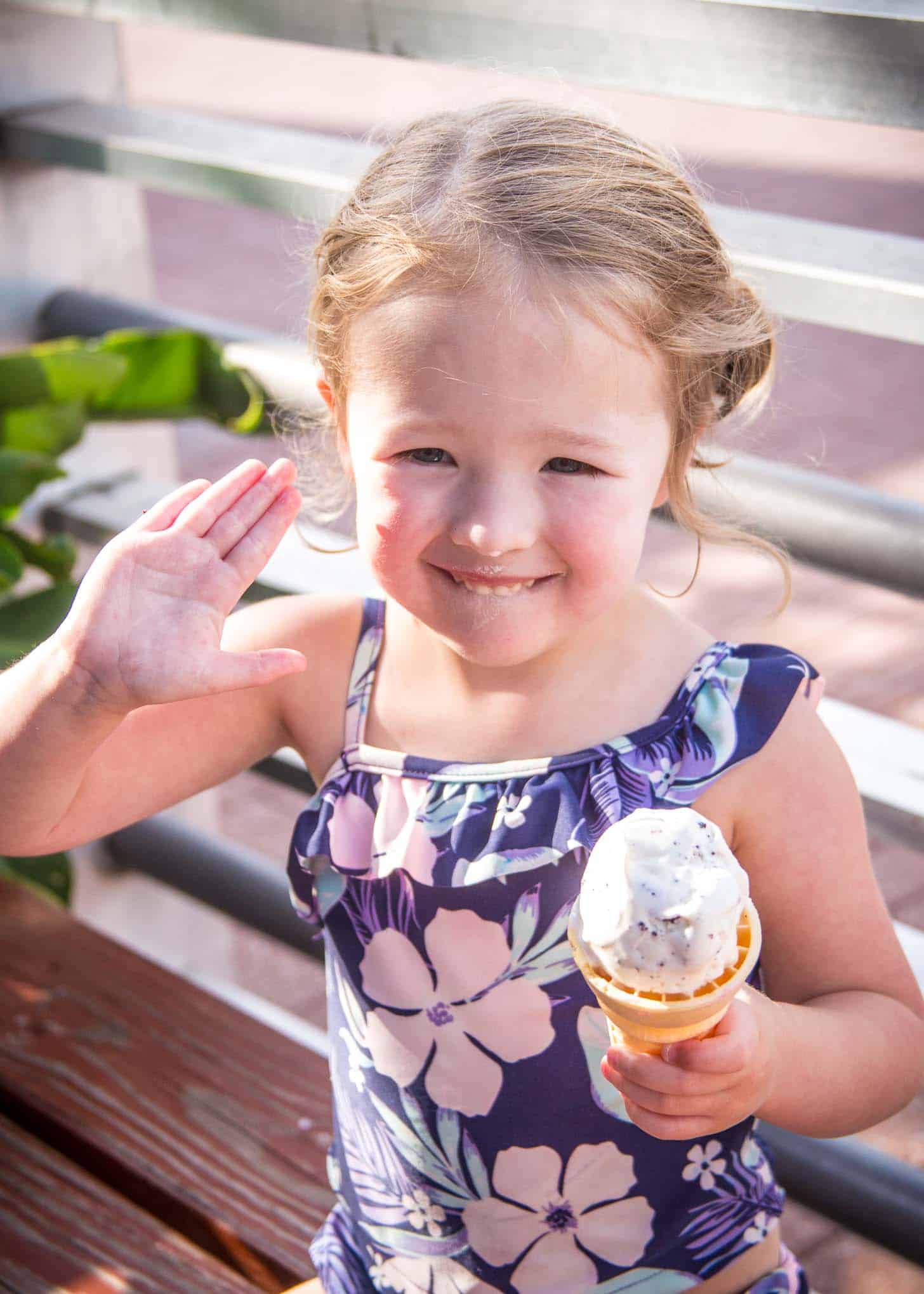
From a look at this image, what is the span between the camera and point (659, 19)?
55.5 inches

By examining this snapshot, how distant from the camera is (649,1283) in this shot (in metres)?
1.25

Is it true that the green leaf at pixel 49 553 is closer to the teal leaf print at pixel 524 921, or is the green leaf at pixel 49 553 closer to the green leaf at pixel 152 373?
the green leaf at pixel 152 373

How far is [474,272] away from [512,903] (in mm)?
497

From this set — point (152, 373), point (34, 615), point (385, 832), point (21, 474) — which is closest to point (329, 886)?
point (385, 832)

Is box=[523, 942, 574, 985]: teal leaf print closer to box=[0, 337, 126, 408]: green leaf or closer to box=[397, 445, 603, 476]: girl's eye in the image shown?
box=[397, 445, 603, 476]: girl's eye

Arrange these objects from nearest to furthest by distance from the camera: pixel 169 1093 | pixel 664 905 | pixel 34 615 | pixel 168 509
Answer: pixel 664 905 → pixel 168 509 → pixel 169 1093 → pixel 34 615

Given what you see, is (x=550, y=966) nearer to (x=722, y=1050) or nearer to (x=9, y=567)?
(x=722, y=1050)

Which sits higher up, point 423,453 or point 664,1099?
point 423,453

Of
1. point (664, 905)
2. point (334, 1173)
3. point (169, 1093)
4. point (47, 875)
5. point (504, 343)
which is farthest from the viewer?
point (47, 875)

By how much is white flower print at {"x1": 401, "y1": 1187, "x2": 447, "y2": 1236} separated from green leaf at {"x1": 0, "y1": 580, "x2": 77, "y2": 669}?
806 mm

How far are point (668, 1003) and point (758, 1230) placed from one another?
46 cm

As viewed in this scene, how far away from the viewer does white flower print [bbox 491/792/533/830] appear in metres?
1.21

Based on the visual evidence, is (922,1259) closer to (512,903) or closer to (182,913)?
(512,903)

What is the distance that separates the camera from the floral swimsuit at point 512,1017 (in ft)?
3.95
